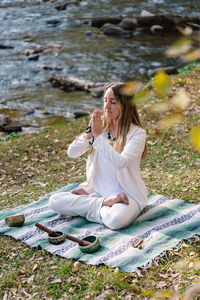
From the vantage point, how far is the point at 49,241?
3.95 meters

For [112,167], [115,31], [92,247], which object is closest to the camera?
[92,247]

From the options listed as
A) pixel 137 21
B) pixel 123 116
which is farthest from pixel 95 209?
pixel 137 21

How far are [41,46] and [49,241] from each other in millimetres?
12428

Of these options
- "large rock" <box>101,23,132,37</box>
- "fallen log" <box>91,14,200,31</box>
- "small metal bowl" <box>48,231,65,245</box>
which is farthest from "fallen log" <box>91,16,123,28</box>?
"small metal bowl" <box>48,231,65,245</box>

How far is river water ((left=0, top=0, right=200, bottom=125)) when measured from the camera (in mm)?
11180

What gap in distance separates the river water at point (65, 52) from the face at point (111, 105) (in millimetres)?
6004

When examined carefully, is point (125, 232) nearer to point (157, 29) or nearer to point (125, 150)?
point (125, 150)

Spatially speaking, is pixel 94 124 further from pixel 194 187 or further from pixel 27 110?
pixel 27 110

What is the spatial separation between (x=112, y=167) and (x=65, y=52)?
439 inches

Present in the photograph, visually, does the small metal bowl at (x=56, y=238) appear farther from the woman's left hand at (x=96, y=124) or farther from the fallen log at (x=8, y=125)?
the fallen log at (x=8, y=125)

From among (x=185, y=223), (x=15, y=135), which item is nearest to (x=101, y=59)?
(x=15, y=135)

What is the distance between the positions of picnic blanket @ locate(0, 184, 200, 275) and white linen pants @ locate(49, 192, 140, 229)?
0.25 feet

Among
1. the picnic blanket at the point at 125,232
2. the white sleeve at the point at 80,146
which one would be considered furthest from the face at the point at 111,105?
the picnic blanket at the point at 125,232

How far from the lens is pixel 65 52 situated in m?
14.7
